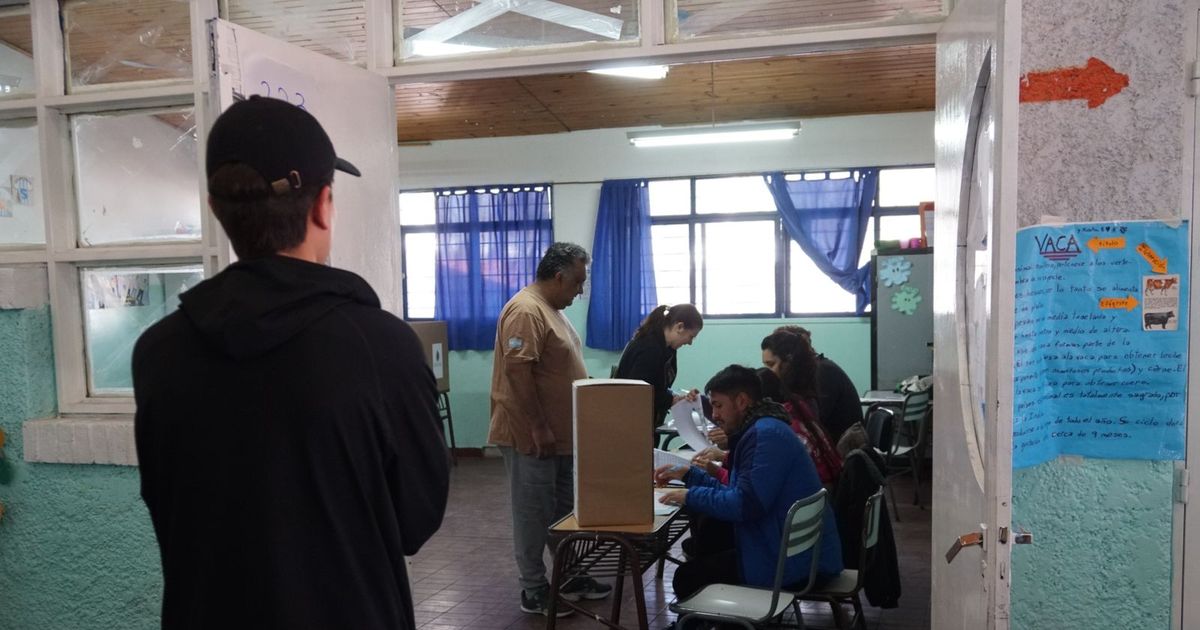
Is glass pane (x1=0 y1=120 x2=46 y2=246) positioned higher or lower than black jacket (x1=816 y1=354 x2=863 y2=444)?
higher

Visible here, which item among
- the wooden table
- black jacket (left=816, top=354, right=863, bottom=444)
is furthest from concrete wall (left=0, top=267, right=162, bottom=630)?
black jacket (left=816, top=354, right=863, bottom=444)

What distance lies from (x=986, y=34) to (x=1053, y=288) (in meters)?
0.70

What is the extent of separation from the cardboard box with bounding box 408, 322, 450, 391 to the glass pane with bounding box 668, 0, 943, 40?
5259 millimetres

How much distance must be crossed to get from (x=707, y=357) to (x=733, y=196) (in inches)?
56.8

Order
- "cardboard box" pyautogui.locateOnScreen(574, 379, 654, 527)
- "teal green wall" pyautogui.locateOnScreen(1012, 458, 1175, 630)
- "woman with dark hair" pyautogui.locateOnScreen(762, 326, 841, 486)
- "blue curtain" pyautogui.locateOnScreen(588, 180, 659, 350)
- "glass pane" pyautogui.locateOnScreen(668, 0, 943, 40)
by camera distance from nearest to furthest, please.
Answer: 1. "teal green wall" pyautogui.locateOnScreen(1012, 458, 1175, 630)
2. "glass pane" pyautogui.locateOnScreen(668, 0, 943, 40)
3. "cardboard box" pyautogui.locateOnScreen(574, 379, 654, 527)
4. "woman with dark hair" pyautogui.locateOnScreen(762, 326, 841, 486)
5. "blue curtain" pyautogui.locateOnScreen(588, 180, 659, 350)

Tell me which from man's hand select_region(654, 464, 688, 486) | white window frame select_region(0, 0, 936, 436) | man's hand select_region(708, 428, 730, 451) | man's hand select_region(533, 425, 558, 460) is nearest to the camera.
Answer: white window frame select_region(0, 0, 936, 436)

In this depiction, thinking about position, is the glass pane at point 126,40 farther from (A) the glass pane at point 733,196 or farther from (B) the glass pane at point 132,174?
(A) the glass pane at point 733,196

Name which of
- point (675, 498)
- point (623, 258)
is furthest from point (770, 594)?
point (623, 258)

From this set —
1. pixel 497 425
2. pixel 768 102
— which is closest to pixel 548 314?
pixel 497 425

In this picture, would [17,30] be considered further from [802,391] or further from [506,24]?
[802,391]

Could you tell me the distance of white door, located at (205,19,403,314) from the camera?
5.92 ft

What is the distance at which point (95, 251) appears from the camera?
7.73 ft

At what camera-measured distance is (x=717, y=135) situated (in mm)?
6609

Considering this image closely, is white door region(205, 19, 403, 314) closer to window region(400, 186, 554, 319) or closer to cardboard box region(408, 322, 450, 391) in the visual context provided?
cardboard box region(408, 322, 450, 391)
